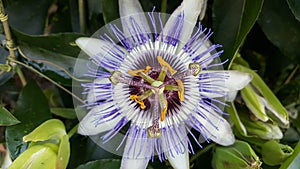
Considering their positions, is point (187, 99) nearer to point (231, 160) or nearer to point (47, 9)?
point (231, 160)

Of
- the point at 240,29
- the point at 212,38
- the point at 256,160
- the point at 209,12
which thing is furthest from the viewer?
the point at 209,12

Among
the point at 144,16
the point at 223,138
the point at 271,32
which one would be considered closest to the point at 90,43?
the point at 144,16

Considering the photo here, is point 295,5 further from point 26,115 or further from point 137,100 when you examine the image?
point 26,115

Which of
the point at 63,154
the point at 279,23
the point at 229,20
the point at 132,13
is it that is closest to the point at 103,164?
the point at 63,154

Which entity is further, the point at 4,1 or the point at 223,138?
the point at 4,1

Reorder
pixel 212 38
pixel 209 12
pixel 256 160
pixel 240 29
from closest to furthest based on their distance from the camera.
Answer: pixel 256 160
pixel 240 29
pixel 212 38
pixel 209 12

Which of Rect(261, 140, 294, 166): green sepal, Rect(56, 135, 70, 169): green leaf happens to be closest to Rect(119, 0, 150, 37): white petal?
Rect(56, 135, 70, 169): green leaf

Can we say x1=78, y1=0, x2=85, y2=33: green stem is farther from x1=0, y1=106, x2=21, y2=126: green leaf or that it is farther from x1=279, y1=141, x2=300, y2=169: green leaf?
x1=279, y1=141, x2=300, y2=169: green leaf

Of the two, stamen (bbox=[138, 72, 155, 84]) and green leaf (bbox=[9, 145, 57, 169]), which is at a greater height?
stamen (bbox=[138, 72, 155, 84])
